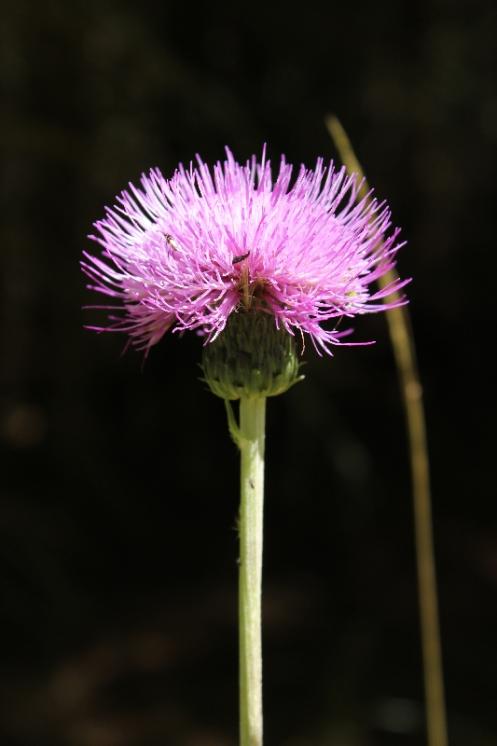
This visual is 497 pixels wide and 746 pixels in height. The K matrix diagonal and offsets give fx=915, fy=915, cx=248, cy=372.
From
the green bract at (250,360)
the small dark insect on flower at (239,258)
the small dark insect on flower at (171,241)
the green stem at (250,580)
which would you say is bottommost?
the green stem at (250,580)

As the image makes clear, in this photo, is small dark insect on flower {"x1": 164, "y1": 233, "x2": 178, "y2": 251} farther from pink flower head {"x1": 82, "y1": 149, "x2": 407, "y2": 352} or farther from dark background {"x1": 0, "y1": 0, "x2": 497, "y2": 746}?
dark background {"x1": 0, "y1": 0, "x2": 497, "y2": 746}

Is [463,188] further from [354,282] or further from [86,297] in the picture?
[354,282]

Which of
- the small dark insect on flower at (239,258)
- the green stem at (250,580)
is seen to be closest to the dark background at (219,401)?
the green stem at (250,580)

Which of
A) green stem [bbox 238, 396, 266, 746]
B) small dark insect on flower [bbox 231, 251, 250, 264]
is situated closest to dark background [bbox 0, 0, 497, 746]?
green stem [bbox 238, 396, 266, 746]

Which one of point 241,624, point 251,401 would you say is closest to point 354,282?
point 251,401

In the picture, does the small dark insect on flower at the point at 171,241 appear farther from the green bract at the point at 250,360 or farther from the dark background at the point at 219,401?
the dark background at the point at 219,401

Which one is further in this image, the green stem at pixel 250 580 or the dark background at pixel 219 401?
the dark background at pixel 219 401

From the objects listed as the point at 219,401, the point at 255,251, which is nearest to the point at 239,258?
the point at 255,251
